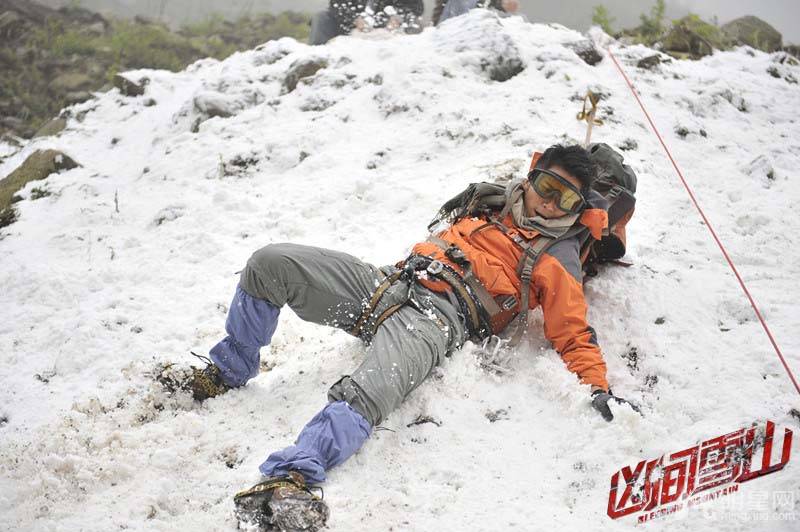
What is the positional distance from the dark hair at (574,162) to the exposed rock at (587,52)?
507cm

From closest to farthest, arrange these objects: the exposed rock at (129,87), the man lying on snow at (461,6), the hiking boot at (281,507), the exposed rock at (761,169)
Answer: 1. the hiking boot at (281,507)
2. the exposed rock at (761,169)
3. the exposed rock at (129,87)
4. the man lying on snow at (461,6)

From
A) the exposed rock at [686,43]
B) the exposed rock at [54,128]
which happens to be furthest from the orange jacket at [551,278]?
the exposed rock at [54,128]

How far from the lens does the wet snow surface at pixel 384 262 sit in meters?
2.70

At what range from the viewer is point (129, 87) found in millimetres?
9500

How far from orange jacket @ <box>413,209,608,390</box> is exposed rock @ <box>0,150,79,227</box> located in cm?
580

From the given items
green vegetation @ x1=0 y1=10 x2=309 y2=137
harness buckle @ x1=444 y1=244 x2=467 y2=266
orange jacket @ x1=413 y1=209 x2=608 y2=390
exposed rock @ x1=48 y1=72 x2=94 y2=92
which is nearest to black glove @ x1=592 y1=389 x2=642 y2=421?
orange jacket @ x1=413 y1=209 x2=608 y2=390

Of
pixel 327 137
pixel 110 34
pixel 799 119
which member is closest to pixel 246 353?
pixel 327 137

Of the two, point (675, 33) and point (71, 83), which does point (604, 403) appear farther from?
point (71, 83)

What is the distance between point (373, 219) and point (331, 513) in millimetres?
3226

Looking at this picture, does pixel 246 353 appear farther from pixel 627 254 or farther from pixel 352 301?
pixel 627 254

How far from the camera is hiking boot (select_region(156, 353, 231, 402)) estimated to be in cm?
335

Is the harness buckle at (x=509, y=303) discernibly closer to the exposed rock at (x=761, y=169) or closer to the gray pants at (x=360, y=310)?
the gray pants at (x=360, y=310)

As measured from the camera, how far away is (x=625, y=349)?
11.8 feet

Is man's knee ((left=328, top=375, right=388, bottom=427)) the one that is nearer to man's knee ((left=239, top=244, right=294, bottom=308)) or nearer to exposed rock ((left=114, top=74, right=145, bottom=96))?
man's knee ((left=239, top=244, right=294, bottom=308))
